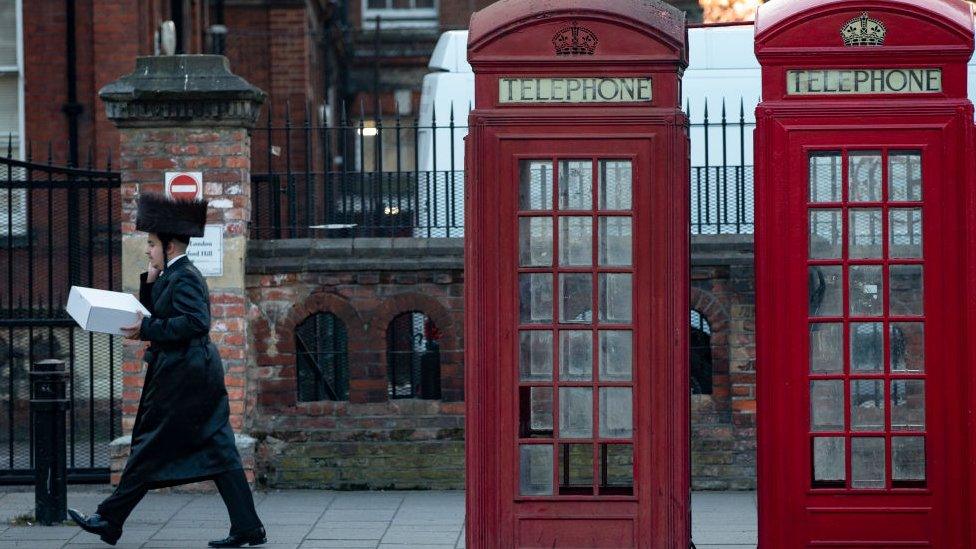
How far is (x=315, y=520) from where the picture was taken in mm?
9172

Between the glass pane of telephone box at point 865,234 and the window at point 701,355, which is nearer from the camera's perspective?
the glass pane of telephone box at point 865,234

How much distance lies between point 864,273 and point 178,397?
3.61 meters

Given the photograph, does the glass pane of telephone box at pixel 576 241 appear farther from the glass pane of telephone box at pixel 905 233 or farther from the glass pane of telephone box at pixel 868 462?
the glass pane of telephone box at pixel 868 462

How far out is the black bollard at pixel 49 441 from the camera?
8906 mm

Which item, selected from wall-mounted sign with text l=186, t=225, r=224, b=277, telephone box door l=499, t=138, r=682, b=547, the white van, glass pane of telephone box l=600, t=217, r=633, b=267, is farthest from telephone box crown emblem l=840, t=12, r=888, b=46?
wall-mounted sign with text l=186, t=225, r=224, b=277

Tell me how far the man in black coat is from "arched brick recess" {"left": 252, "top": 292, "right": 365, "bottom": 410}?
6.36ft

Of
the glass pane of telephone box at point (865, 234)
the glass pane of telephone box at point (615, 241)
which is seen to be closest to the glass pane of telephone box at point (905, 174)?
the glass pane of telephone box at point (865, 234)

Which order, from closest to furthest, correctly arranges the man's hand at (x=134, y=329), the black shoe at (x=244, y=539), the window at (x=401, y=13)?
the man's hand at (x=134, y=329) < the black shoe at (x=244, y=539) < the window at (x=401, y=13)

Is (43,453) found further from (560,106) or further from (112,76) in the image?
(112,76)

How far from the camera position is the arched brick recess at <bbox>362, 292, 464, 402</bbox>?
10.2 meters

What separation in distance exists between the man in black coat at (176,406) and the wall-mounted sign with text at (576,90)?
7.60ft

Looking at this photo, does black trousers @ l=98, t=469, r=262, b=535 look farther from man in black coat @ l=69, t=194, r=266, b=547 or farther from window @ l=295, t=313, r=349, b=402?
window @ l=295, t=313, r=349, b=402

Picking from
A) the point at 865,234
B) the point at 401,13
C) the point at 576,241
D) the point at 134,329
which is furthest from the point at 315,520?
the point at 401,13

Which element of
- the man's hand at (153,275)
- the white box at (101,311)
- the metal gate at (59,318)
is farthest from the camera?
the metal gate at (59,318)
